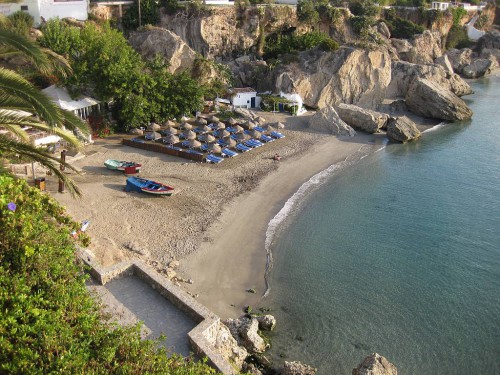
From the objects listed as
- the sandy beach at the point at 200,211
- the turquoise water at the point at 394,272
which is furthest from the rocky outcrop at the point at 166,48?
the turquoise water at the point at 394,272

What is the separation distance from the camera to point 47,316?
368 inches

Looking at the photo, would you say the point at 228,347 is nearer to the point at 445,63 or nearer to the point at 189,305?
the point at 189,305

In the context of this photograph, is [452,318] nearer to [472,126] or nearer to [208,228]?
[208,228]

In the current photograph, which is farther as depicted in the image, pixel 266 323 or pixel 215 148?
pixel 215 148

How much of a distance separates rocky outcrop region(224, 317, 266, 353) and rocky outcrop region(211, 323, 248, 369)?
836mm

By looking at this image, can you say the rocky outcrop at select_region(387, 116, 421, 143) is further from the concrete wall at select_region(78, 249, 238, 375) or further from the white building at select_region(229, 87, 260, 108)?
the concrete wall at select_region(78, 249, 238, 375)

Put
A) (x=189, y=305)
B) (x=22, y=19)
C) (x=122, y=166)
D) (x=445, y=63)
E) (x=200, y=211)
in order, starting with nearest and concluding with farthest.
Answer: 1. (x=189, y=305)
2. (x=200, y=211)
3. (x=122, y=166)
4. (x=22, y=19)
5. (x=445, y=63)

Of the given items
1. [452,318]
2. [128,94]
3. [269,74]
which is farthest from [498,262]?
[269,74]

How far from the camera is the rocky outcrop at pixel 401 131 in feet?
137

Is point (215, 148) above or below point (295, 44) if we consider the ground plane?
below

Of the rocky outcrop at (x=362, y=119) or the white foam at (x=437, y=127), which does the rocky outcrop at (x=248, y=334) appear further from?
the white foam at (x=437, y=127)

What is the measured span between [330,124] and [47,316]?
117 ft

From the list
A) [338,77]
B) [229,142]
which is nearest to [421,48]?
[338,77]

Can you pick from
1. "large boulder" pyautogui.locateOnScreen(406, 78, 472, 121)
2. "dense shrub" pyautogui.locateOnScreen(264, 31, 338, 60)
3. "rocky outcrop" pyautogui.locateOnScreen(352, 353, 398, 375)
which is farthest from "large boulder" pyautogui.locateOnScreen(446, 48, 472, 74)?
"rocky outcrop" pyautogui.locateOnScreen(352, 353, 398, 375)
